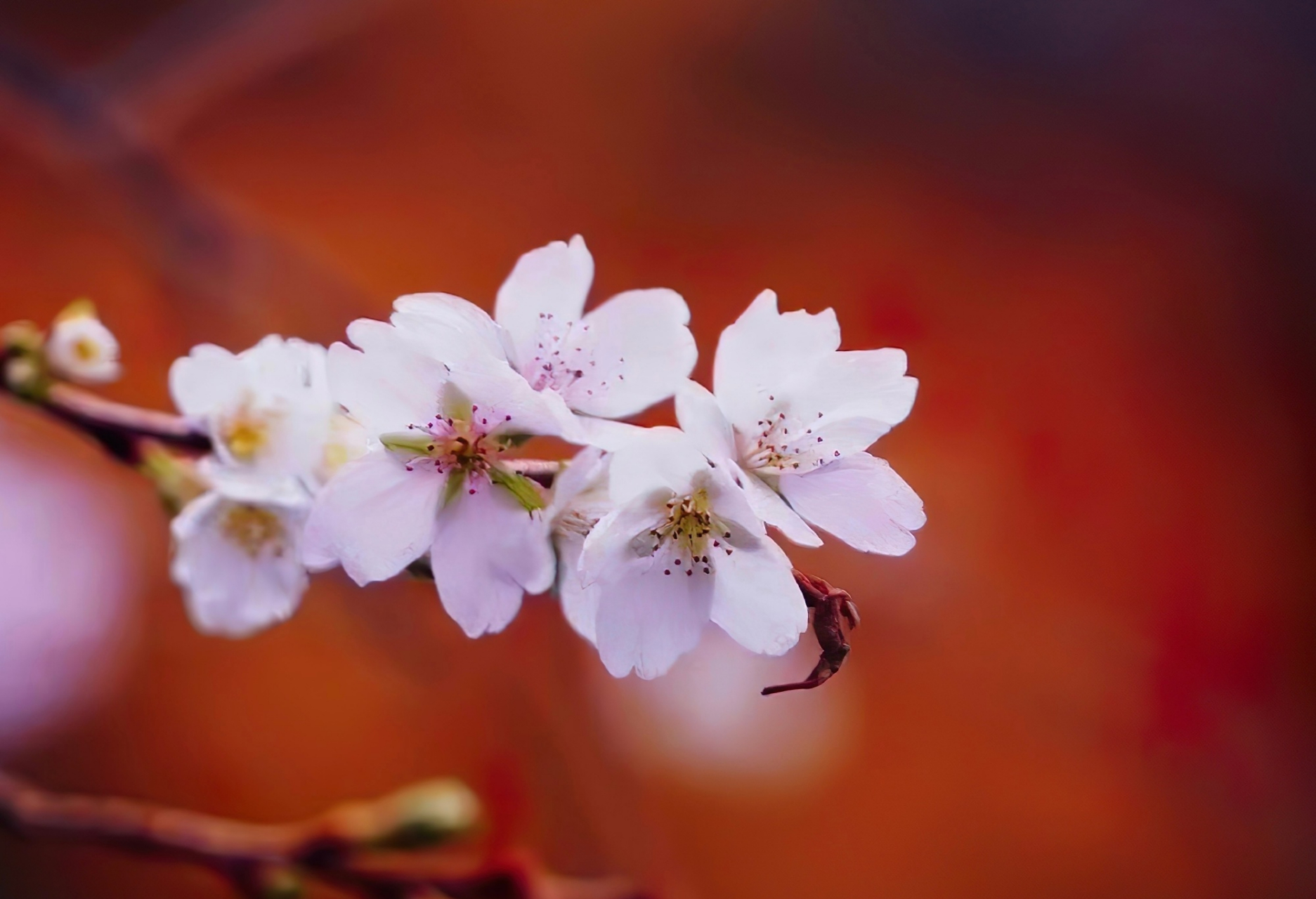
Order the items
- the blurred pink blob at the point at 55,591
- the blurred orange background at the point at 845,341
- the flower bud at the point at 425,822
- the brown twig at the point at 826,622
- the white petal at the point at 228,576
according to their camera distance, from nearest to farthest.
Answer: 1. the brown twig at the point at 826,622
2. the white petal at the point at 228,576
3. the flower bud at the point at 425,822
4. the blurred pink blob at the point at 55,591
5. the blurred orange background at the point at 845,341

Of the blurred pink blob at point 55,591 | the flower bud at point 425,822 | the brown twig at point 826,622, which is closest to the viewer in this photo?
the brown twig at point 826,622

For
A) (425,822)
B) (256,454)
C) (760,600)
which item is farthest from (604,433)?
(425,822)

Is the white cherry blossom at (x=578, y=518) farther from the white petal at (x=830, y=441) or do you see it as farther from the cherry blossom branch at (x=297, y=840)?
the cherry blossom branch at (x=297, y=840)

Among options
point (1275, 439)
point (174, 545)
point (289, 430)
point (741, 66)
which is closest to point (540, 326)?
point (289, 430)

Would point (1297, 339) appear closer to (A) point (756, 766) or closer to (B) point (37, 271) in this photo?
(A) point (756, 766)

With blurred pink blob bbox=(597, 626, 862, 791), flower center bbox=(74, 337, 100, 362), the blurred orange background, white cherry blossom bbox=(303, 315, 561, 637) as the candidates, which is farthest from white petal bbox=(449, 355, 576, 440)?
blurred pink blob bbox=(597, 626, 862, 791)

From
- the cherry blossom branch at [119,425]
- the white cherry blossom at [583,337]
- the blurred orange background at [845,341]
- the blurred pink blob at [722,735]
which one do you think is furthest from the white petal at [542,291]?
the blurred pink blob at [722,735]

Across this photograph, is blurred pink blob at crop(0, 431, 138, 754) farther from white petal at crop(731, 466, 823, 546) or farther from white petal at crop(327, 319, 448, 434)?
white petal at crop(731, 466, 823, 546)
